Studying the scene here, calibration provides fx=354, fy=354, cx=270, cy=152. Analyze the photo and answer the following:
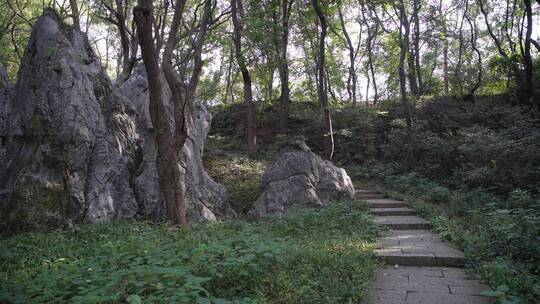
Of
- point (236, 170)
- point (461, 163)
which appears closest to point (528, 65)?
Result: point (461, 163)

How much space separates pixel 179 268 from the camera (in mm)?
3402

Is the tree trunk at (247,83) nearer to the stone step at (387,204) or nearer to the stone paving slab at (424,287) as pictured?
the stone step at (387,204)

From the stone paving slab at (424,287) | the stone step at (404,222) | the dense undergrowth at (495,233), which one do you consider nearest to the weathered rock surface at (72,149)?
the stone step at (404,222)

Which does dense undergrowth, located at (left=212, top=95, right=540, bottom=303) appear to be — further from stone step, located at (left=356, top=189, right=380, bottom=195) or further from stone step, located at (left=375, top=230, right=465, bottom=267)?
stone step, located at (left=356, top=189, right=380, bottom=195)

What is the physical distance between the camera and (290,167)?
1020 centimetres

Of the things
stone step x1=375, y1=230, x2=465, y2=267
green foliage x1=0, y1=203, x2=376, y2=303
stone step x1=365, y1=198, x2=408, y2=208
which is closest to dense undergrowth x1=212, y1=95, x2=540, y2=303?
stone step x1=375, y1=230, x2=465, y2=267

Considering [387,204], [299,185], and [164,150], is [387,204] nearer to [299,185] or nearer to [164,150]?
[299,185]

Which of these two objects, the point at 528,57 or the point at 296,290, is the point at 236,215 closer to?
the point at 296,290

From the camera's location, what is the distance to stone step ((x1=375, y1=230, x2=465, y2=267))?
5.18 meters

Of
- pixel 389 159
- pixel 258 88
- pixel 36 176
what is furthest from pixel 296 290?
pixel 258 88

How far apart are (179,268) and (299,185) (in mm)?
6608

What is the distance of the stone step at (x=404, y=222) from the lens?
24.2ft

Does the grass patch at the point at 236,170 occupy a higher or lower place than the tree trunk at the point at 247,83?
lower

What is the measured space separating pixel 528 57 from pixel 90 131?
53.7ft
